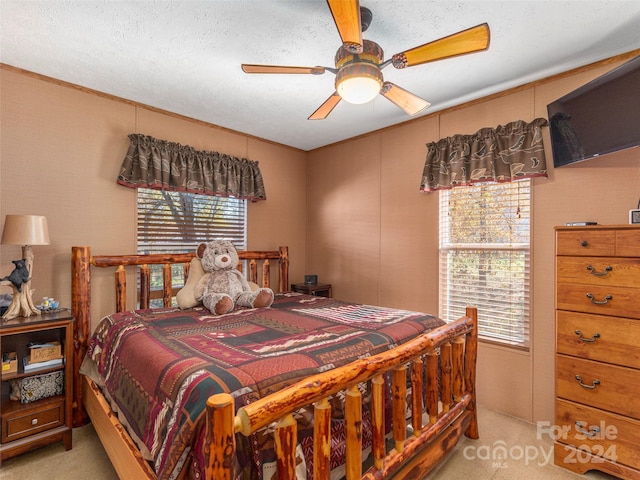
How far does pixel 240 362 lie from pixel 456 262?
2.24 meters

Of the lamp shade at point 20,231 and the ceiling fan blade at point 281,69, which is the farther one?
the lamp shade at point 20,231

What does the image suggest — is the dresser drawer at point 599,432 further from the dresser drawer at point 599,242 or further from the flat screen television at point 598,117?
the flat screen television at point 598,117

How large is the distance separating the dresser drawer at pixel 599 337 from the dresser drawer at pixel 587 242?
356 millimetres

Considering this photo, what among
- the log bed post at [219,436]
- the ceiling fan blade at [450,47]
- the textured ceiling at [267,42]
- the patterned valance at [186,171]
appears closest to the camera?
the log bed post at [219,436]

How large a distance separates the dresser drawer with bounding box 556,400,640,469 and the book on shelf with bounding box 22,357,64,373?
3159mm

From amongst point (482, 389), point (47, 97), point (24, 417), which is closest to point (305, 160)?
point (47, 97)

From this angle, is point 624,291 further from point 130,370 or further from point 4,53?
point 4,53

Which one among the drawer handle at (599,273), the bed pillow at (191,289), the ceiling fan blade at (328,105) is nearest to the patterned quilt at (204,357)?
the bed pillow at (191,289)

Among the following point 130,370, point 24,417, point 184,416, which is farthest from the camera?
point 24,417

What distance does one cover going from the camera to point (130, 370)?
1650 millimetres

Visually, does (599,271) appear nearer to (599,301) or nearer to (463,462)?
(599,301)

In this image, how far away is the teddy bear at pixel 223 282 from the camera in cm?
264

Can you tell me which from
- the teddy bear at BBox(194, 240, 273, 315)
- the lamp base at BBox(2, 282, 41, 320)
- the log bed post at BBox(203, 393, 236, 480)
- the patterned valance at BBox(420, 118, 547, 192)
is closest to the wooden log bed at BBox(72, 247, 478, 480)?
the log bed post at BBox(203, 393, 236, 480)

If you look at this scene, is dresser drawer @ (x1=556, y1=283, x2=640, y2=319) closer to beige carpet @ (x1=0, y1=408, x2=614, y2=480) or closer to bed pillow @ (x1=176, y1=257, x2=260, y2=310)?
beige carpet @ (x1=0, y1=408, x2=614, y2=480)
